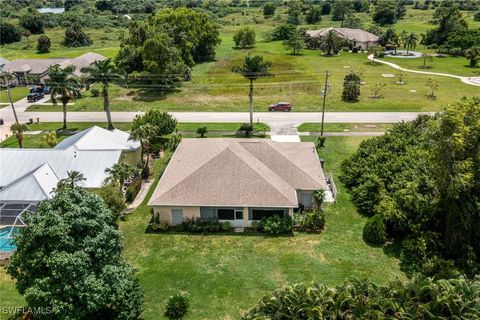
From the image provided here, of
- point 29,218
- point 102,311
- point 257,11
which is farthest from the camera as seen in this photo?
point 257,11

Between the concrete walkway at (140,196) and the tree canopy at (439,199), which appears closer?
the tree canopy at (439,199)

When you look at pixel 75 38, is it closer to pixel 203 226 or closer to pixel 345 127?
pixel 345 127

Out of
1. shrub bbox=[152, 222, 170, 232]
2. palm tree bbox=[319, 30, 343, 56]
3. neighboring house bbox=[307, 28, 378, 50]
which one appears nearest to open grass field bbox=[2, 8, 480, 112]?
palm tree bbox=[319, 30, 343, 56]

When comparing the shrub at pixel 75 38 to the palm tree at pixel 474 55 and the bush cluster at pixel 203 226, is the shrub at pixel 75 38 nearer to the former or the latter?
the bush cluster at pixel 203 226

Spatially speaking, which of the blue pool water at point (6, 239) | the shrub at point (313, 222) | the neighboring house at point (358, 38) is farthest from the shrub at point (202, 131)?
the neighboring house at point (358, 38)

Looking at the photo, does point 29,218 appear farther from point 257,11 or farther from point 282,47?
point 257,11

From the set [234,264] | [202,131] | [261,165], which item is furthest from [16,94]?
[234,264]

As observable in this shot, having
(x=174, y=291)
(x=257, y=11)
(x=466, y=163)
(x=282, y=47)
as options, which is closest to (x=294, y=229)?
(x=174, y=291)
